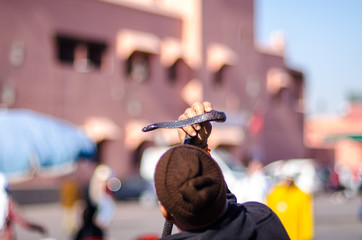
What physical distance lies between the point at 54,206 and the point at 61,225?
23.5ft

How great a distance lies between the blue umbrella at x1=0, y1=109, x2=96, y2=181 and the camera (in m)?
7.07

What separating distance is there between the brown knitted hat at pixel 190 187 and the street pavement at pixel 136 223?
1044cm

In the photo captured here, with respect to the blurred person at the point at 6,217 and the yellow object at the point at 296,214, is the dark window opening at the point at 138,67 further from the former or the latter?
the blurred person at the point at 6,217

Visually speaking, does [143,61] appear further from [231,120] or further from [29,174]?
[29,174]

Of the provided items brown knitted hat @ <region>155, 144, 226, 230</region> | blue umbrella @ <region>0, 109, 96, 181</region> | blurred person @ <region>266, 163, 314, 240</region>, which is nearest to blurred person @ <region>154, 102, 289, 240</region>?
brown knitted hat @ <region>155, 144, 226, 230</region>

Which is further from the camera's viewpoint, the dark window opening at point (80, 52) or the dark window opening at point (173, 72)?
the dark window opening at point (173, 72)

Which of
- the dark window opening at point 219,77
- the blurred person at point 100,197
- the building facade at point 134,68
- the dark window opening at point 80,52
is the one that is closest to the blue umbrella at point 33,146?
the blurred person at point 100,197

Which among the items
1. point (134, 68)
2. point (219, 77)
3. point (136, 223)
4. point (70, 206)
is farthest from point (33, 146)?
point (219, 77)

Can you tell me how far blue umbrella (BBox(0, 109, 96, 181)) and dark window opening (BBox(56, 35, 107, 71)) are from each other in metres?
17.6

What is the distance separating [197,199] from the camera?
5.45ft

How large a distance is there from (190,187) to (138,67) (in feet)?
86.2

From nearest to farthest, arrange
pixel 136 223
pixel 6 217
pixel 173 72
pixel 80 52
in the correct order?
pixel 6 217
pixel 136 223
pixel 80 52
pixel 173 72

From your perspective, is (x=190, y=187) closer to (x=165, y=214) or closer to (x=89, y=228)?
(x=165, y=214)

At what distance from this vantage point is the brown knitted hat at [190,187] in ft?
5.49
